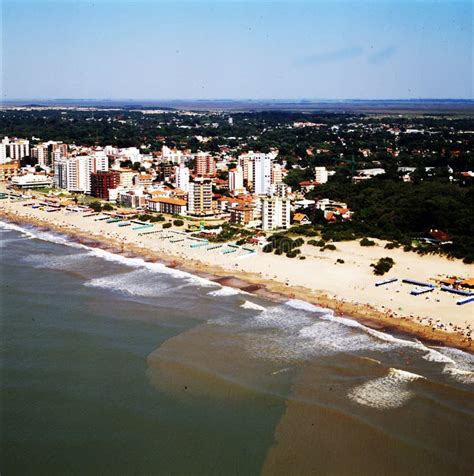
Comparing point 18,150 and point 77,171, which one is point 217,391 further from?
point 18,150

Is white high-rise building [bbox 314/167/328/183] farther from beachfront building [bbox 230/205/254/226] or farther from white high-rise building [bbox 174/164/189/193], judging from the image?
beachfront building [bbox 230/205/254/226]

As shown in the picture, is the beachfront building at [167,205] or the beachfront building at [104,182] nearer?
the beachfront building at [167,205]

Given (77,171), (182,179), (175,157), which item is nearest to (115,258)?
(182,179)

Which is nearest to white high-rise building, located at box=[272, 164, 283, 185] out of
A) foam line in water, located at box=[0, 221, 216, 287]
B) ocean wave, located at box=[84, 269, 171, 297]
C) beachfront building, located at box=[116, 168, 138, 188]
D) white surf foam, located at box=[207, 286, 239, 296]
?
beachfront building, located at box=[116, 168, 138, 188]

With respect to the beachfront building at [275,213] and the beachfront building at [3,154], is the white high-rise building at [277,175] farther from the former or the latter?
the beachfront building at [3,154]

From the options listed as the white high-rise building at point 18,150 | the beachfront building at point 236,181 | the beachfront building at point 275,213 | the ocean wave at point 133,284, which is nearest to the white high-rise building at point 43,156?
the white high-rise building at point 18,150
